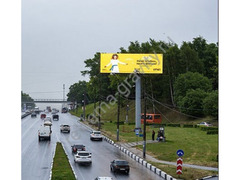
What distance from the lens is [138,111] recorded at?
71688 mm

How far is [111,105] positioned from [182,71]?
41.1 meters

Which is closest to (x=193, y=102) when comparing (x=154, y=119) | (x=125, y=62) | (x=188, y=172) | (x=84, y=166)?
(x=154, y=119)

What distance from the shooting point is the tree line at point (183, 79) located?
73375 millimetres

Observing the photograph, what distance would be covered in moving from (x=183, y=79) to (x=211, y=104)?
12.8 m

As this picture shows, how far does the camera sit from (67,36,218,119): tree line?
7338 centimetres

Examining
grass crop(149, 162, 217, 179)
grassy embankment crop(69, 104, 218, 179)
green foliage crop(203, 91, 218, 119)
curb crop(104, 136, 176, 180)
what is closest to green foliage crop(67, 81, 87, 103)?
green foliage crop(203, 91, 218, 119)

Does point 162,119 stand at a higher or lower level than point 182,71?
lower

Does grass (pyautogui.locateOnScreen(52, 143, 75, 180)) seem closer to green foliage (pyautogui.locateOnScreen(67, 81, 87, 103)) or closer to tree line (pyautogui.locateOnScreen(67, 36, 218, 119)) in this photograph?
tree line (pyautogui.locateOnScreen(67, 36, 218, 119))

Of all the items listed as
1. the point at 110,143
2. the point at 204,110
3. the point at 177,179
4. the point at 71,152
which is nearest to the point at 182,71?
the point at 204,110

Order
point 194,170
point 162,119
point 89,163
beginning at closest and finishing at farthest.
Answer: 1. point 194,170
2. point 89,163
3. point 162,119

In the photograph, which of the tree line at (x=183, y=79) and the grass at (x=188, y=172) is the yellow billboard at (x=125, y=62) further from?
the grass at (x=188, y=172)

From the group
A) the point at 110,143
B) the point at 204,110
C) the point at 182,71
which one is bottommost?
the point at 110,143

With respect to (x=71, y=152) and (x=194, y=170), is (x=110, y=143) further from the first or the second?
(x=194, y=170)

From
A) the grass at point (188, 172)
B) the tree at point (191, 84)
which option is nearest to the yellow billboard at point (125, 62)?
the tree at point (191, 84)
